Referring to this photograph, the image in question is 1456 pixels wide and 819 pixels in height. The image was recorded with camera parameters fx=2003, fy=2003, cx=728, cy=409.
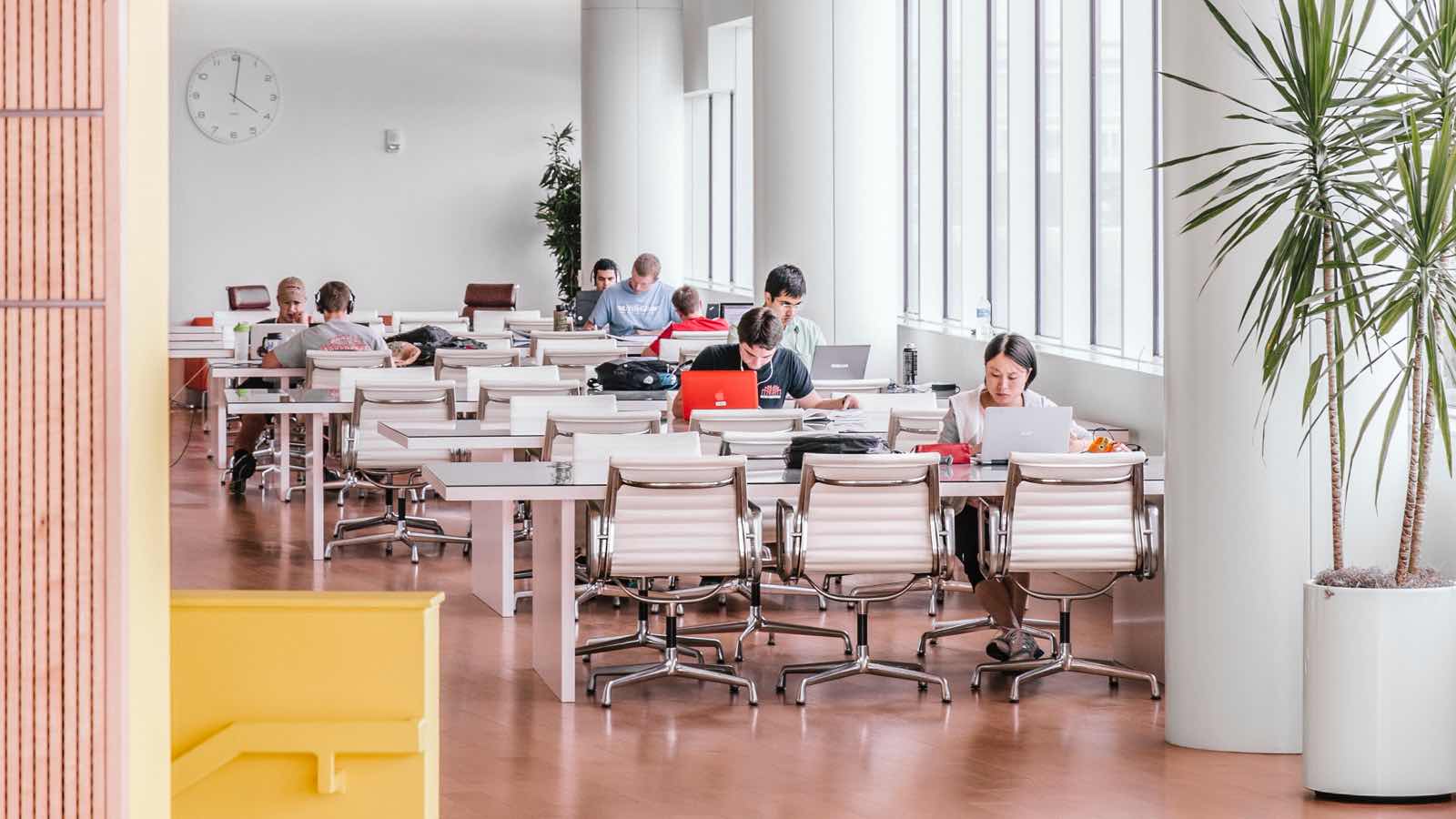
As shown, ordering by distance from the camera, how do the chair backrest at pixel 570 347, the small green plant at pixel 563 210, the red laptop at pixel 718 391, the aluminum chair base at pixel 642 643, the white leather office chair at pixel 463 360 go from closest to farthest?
the aluminum chair base at pixel 642 643
the red laptop at pixel 718 391
the white leather office chair at pixel 463 360
the chair backrest at pixel 570 347
the small green plant at pixel 563 210

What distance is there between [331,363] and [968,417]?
499 cm

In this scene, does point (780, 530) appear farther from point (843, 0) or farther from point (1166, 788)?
point (843, 0)

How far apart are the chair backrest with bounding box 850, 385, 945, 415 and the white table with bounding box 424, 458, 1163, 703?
78.9 inches

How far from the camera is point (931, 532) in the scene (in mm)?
6422

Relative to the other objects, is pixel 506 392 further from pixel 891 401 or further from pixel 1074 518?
pixel 1074 518

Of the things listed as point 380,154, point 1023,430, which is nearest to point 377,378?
point 1023,430

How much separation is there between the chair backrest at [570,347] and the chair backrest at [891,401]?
10.4 feet

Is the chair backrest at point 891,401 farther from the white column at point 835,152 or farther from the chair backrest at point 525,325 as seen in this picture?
the chair backrest at point 525,325

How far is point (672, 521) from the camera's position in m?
6.31

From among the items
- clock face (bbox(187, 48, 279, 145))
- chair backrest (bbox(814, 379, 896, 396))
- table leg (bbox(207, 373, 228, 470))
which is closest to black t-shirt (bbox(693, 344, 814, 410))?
chair backrest (bbox(814, 379, 896, 396))

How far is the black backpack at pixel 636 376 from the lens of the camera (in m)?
10.1

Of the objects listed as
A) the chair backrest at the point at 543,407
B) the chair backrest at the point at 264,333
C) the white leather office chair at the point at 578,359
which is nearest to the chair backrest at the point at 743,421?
the chair backrest at the point at 543,407

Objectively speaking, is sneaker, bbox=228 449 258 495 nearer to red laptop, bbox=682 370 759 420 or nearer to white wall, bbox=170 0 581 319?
red laptop, bbox=682 370 759 420

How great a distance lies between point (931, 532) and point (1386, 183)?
5.76 ft
